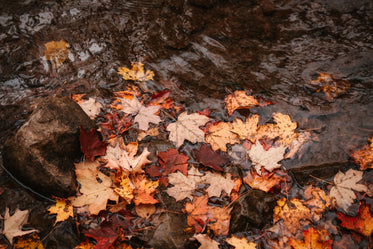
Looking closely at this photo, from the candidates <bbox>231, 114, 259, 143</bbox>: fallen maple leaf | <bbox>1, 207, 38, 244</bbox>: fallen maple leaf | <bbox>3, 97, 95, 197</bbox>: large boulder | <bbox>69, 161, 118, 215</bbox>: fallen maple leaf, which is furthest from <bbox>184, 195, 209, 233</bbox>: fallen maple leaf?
<bbox>1, 207, 38, 244</bbox>: fallen maple leaf

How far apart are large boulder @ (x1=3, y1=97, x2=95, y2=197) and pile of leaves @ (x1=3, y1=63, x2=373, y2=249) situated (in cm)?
11

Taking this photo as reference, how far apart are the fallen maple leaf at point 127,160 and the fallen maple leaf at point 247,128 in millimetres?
972

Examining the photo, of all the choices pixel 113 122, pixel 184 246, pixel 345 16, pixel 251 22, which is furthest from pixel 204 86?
pixel 345 16

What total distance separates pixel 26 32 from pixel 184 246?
11.1 feet

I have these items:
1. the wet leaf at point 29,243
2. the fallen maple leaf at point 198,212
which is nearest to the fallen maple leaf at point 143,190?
the fallen maple leaf at point 198,212

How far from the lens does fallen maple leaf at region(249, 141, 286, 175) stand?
2.18 m

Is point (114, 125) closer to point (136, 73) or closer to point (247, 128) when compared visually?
point (136, 73)

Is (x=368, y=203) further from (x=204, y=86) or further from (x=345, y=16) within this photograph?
(x=345, y=16)

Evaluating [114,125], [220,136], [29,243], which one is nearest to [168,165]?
[220,136]

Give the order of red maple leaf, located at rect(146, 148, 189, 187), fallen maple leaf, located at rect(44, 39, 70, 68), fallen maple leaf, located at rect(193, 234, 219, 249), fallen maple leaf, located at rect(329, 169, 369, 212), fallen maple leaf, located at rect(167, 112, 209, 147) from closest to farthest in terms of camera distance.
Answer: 1. fallen maple leaf, located at rect(193, 234, 219, 249)
2. fallen maple leaf, located at rect(329, 169, 369, 212)
3. red maple leaf, located at rect(146, 148, 189, 187)
4. fallen maple leaf, located at rect(167, 112, 209, 147)
5. fallen maple leaf, located at rect(44, 39, 70, 68)

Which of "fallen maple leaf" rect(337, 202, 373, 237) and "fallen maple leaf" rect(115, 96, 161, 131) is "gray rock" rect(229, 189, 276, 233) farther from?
"fallen maple leaf" rect(115, 96, 161, 131)

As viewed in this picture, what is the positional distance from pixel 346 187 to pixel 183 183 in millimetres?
1487

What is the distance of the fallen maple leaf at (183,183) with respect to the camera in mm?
2057

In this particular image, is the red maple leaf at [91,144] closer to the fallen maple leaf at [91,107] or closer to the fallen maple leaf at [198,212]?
the fallen maple leaf at [91,107]
